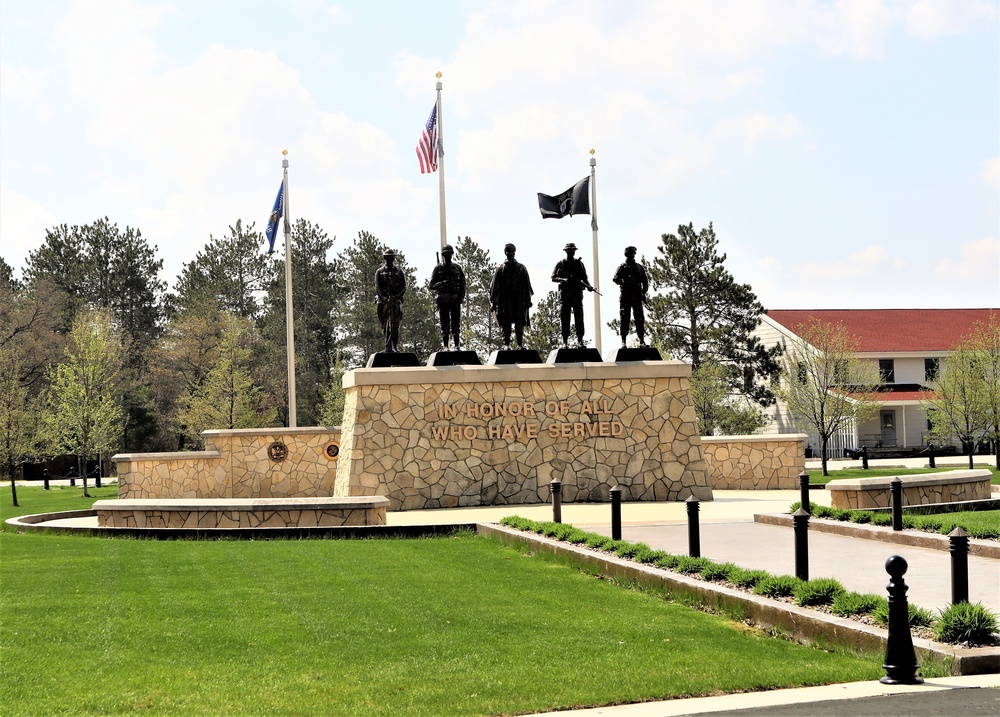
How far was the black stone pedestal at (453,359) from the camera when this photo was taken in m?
22.8

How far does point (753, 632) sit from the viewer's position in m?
8.62

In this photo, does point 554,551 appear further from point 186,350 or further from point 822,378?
point 186,350

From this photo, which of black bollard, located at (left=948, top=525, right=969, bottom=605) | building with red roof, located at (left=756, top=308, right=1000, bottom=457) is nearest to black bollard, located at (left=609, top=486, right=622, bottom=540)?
black bollard, located at (left=948, top=525, right=969, bottom=605)

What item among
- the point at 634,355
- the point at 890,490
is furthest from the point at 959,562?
the point at 634,355

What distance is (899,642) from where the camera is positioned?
687 cm

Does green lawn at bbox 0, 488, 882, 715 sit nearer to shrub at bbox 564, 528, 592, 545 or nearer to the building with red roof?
shrub at bbox 564, 528, 592, 545

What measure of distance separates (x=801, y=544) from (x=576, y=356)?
13.9 m

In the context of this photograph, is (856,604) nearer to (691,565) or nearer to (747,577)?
(747,577)

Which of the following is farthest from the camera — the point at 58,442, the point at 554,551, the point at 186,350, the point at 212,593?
the point at 186,350

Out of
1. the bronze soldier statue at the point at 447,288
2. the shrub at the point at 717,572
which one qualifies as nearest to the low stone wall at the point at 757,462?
the bronze soldier statue at the point at 447,288

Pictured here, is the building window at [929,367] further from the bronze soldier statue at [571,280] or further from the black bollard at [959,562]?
the black bollard at [959,562]

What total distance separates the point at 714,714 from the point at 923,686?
4.54ft

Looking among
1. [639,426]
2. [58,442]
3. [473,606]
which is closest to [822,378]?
[639,426]

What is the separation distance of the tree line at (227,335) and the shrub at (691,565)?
27785mm
